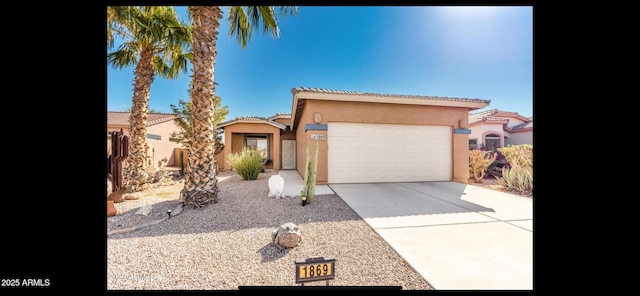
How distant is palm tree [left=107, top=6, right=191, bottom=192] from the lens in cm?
621

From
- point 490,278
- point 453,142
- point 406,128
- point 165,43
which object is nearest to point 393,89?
point 406,128

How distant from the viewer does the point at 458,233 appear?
3.38 meters

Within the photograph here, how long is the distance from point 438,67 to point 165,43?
411 inches

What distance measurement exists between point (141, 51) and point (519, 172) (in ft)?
45.2

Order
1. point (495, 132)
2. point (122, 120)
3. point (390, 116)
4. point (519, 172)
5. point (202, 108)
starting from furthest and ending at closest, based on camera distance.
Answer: point (122, 120) < point (495, 132) < point (390, 116) < point (519, 172) < point (202, 108)

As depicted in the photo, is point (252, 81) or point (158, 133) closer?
point (252, 81)

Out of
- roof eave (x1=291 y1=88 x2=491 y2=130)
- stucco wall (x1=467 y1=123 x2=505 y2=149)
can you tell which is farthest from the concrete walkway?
stucco wall (x1=467 y1=123 x2=505 y2=149)

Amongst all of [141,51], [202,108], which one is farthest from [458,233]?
[141,51]

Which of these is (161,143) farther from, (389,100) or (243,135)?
(389,100)

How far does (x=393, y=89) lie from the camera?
8367 millimetres

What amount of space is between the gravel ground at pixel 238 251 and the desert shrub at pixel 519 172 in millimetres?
6523

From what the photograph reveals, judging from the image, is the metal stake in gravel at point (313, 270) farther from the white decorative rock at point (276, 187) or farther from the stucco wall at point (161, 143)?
the stucco wall at point (161, 143)
